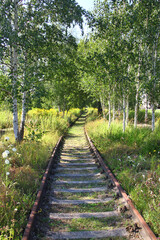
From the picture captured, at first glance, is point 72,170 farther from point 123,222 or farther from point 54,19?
point 54,19

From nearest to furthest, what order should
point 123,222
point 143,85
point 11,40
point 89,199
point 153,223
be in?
point 153,223
point 123,222
point 89,199
point 11,40
point 143,85

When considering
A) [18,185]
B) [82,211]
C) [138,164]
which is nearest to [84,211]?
[82,211]

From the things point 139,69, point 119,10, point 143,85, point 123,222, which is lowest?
point 123,222

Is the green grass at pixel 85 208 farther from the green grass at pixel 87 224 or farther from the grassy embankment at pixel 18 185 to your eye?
the grassy embankment at pixel 18 185

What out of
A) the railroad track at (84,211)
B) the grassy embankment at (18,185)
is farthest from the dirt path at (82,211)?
the grassy embankment at (18,185)

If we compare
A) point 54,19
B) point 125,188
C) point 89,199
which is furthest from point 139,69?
point 89,199

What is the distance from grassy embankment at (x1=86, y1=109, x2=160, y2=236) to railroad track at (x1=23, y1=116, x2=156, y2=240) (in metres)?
0.31

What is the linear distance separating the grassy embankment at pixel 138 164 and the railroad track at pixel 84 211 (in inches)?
12.4

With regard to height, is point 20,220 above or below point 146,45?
below

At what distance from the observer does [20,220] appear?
11.4 feet

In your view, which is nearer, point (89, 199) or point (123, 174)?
point (89, 199)

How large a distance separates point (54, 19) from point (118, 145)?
20.4 feet

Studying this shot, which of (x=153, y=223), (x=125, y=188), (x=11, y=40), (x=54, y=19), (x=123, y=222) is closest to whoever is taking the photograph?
(x=153, y=223)

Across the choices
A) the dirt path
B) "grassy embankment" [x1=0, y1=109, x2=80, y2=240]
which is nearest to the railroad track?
the dirt path
